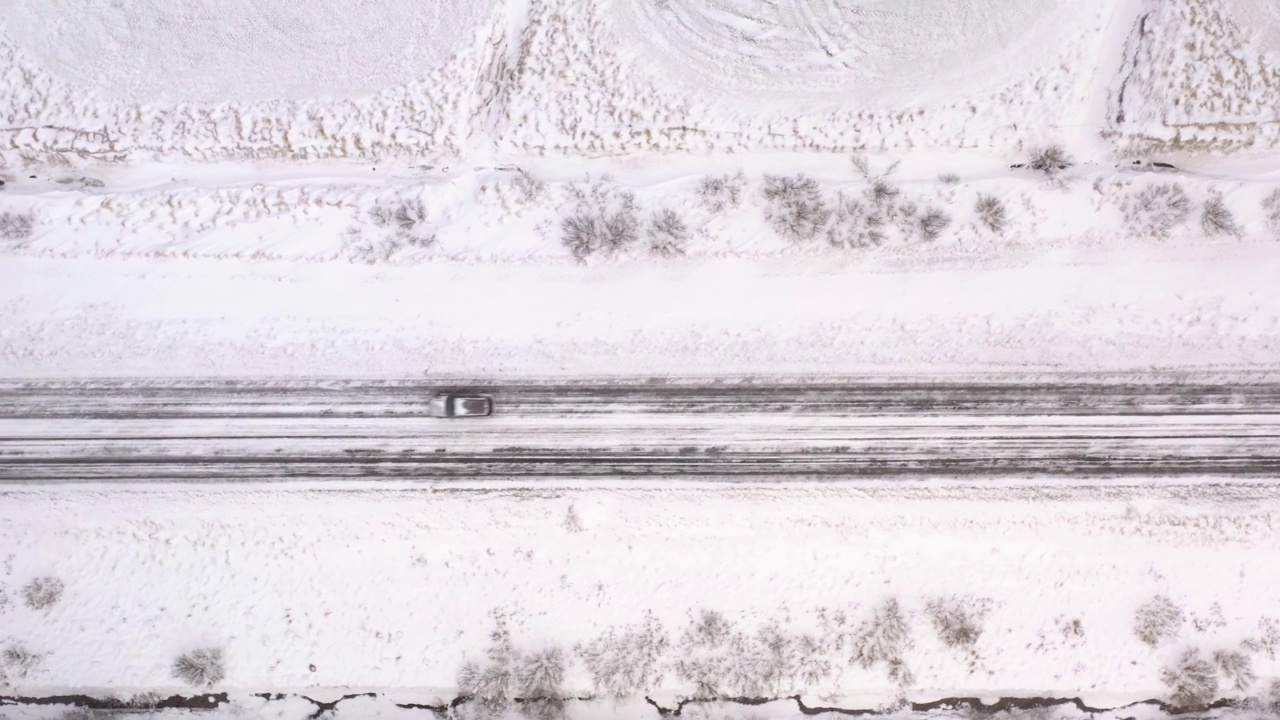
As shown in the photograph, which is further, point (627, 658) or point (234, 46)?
point (234, 46)

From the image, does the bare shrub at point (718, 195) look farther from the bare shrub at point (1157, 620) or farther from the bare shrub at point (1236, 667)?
the bare shrub at point (1236, 667)

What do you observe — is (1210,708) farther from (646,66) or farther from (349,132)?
(349,132)

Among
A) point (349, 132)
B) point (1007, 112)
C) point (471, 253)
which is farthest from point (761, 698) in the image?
point (349, 132)

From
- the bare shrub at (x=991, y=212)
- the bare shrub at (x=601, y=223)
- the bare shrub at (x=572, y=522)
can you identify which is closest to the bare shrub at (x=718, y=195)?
the bare shrub at (x=601, y=223)

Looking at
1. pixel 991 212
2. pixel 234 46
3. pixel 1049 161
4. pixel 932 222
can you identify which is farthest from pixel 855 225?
pixel 234 46

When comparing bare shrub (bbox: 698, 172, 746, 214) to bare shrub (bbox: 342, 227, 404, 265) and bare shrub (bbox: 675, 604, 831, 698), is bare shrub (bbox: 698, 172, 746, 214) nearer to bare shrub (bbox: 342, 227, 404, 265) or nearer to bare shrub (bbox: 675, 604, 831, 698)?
bare shrub (bbox: 342, 227, 404, 265)

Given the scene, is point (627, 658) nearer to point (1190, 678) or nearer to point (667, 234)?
point (667, 234)
